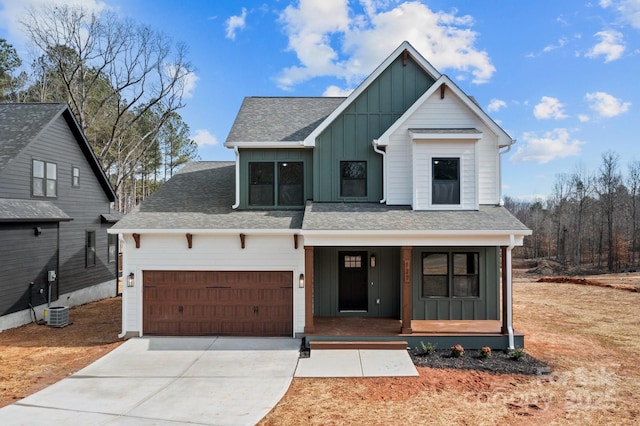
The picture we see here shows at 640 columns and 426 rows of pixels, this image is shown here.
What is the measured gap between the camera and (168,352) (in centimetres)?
941

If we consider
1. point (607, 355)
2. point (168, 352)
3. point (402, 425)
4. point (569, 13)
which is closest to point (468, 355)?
point (607, 355)

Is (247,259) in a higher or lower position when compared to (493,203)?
lower

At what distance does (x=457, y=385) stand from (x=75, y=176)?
16.1m

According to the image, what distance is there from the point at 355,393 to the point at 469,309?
5535mm

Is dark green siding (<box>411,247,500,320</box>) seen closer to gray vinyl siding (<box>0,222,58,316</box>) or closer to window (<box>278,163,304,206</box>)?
window (<box>278,163,304,206</box>)

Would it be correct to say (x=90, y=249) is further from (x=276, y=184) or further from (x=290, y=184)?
(x=290, y=184)

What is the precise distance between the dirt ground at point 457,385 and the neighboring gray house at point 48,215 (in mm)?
1813

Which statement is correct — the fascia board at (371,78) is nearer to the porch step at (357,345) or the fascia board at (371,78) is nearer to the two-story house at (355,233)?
the two-story house at (355,233)

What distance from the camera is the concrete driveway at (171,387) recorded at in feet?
20.1

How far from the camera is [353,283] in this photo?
1173 centimetres

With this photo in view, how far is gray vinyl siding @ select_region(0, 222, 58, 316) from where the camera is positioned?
11.7 m

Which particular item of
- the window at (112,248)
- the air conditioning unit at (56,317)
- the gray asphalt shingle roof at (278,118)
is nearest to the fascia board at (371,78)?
the gray asphalt shingle roof at (278,118)

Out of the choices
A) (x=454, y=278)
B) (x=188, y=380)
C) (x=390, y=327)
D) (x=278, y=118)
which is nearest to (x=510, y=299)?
(x=454, y=278)

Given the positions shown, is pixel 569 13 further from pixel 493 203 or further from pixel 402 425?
pixel 402 425
